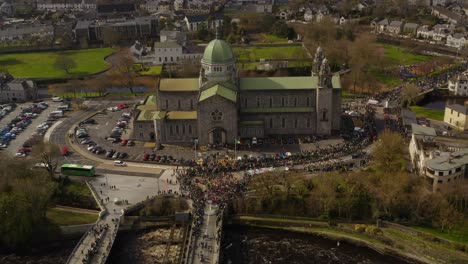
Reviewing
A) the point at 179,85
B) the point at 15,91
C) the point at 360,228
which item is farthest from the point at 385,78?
the point at 15,91

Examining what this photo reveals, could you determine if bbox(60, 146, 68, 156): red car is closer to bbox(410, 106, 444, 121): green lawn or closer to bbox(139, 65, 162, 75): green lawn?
bbox(139, 65, 162, 75): green lawn

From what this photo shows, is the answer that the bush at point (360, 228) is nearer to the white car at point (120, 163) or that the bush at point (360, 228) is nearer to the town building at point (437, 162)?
the town building at point (437, 162)

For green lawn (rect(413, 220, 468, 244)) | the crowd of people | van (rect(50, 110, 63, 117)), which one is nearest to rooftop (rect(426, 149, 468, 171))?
green lawn (rect(413, 220, 468, 244))

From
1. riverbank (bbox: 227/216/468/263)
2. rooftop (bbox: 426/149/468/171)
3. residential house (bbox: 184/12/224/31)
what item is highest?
residential house (bbox: 184/12/224/31)

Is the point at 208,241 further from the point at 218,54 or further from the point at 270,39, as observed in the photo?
the point at 270,39

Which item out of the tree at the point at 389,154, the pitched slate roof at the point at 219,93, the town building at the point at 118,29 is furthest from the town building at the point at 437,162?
the town building at the point at 118,29

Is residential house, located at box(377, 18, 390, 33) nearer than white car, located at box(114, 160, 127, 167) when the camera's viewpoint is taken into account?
No
